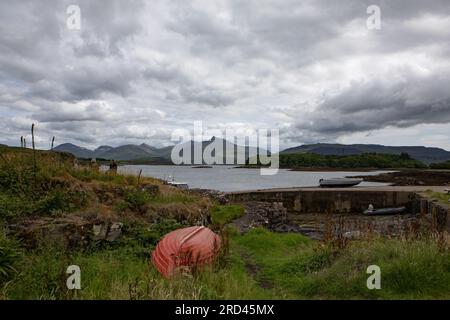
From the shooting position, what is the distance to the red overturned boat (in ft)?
23.1

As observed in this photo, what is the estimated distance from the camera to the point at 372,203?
31.8 metres

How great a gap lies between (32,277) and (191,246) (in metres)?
2.82

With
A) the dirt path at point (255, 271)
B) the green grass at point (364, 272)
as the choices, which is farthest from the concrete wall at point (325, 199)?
the green grass at point (364, 272)

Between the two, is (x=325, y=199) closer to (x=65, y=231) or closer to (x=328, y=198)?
(x=328, y=198)

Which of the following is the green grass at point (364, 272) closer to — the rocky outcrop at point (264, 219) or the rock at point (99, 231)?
the rock at point (99, 231)

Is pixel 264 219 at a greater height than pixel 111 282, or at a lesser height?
lesser

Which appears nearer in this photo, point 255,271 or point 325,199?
point 255,271

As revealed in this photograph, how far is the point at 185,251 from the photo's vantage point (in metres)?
7.36

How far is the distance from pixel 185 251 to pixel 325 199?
87.4ft

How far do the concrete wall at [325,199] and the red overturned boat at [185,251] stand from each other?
927 inches

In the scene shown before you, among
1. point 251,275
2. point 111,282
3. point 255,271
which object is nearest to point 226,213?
point 255,271

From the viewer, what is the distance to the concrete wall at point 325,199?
3175 cm

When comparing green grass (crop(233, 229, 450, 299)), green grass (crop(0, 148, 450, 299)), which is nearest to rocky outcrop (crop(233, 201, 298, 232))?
green grass (crop(0, 148, 450, 299))
